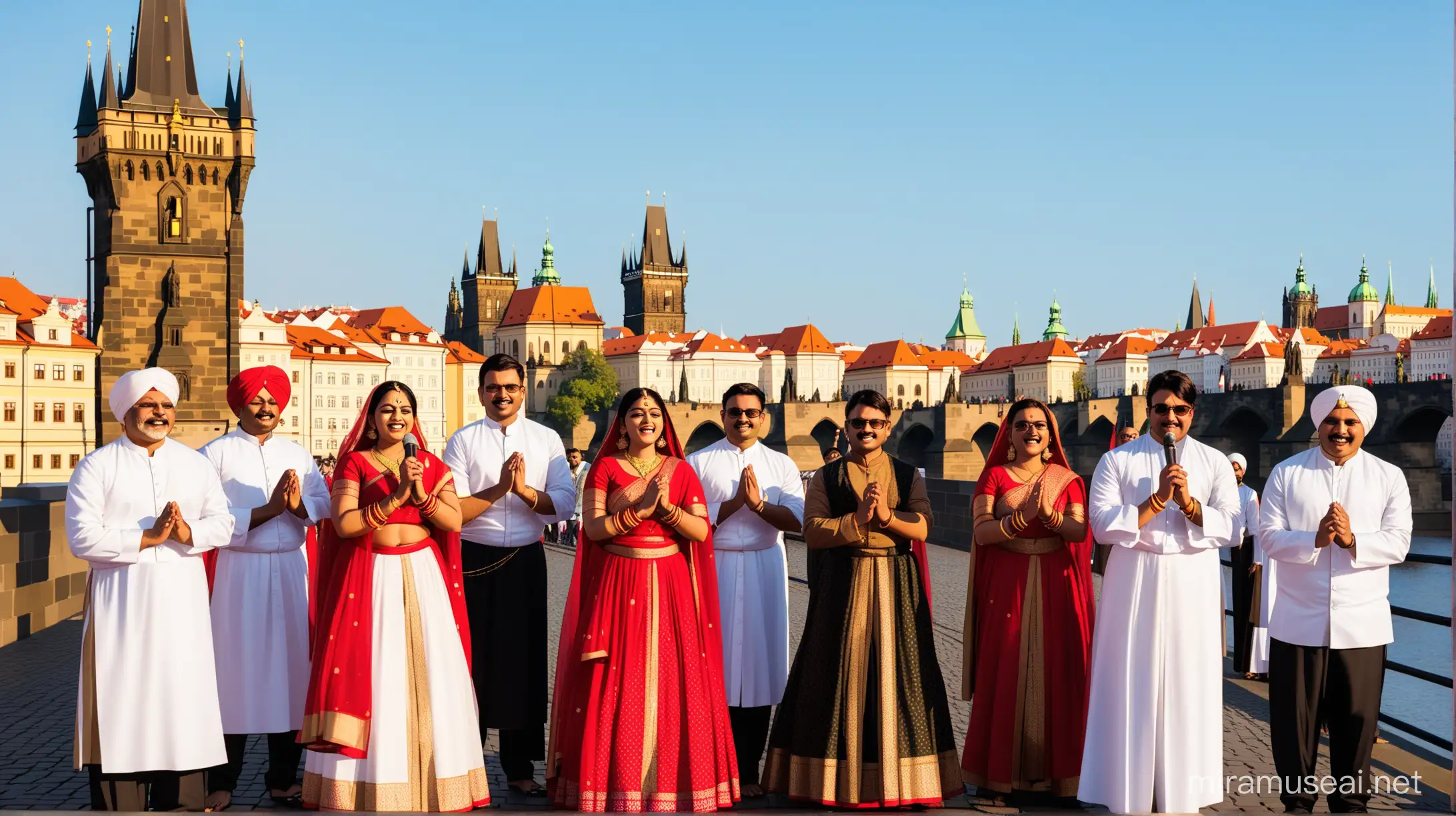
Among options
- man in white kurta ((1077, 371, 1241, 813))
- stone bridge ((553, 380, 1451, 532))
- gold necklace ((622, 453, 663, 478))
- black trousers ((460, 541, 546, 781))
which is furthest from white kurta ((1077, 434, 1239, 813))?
stone bridge ((553, 380, 1451, 532))

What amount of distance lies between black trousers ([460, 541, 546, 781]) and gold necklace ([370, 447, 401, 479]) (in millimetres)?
682

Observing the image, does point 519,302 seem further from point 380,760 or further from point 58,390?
point 380,760

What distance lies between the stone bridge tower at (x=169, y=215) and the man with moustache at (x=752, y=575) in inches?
1492

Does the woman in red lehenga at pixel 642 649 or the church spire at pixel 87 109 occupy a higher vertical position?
the church spire at pixel 87 109

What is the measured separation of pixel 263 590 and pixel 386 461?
0.91 m

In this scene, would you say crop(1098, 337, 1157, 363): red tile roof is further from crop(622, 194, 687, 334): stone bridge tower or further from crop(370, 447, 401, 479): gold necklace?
crop(370, 447, 401, 479): gold necklace

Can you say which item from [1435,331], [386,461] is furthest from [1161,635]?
[1435,331]

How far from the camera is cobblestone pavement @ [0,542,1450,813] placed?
18.0ft

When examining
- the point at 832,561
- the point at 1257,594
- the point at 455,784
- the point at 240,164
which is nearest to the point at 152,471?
the point at 455,784

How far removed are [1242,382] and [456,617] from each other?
4833 inches

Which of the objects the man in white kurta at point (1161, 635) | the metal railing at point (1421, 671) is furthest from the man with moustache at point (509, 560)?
the metal railing at point (1421, 671)

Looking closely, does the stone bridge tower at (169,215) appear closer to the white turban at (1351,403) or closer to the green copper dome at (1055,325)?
the white turban at (1351,403)

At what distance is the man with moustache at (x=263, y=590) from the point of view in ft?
18.6

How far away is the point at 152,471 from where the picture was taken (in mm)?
5172
